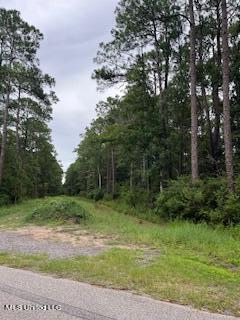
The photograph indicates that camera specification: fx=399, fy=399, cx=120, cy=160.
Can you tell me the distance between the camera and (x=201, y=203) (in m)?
19.2

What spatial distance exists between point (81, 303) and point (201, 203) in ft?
47.1

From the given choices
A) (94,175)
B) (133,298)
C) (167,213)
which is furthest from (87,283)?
(94,175)

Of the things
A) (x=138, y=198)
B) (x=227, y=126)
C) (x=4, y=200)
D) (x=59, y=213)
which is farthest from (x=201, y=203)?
(x=4, y=200)

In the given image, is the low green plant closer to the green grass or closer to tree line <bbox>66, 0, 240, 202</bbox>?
tree line <bbox>66, 0, 240, 202</bbox>

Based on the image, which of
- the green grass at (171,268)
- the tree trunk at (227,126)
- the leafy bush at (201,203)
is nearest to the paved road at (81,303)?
the green grass at (171,268)

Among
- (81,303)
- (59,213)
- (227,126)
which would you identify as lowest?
(81,303)

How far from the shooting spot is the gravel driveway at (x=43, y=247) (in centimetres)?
1029

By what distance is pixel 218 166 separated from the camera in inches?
1058

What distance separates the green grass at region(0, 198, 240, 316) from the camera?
6.21 m

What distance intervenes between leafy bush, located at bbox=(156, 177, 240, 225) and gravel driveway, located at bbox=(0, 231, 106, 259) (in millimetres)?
7940

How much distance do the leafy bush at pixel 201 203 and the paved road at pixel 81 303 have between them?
1155 centimetres

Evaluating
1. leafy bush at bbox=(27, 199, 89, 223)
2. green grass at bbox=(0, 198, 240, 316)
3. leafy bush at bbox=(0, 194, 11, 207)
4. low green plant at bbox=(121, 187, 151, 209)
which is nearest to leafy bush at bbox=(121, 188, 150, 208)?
low green plant at bbox=(121, 187, 151, 209)

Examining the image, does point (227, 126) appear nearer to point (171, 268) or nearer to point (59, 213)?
point (59, 213)

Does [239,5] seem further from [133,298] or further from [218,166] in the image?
[133,298]
